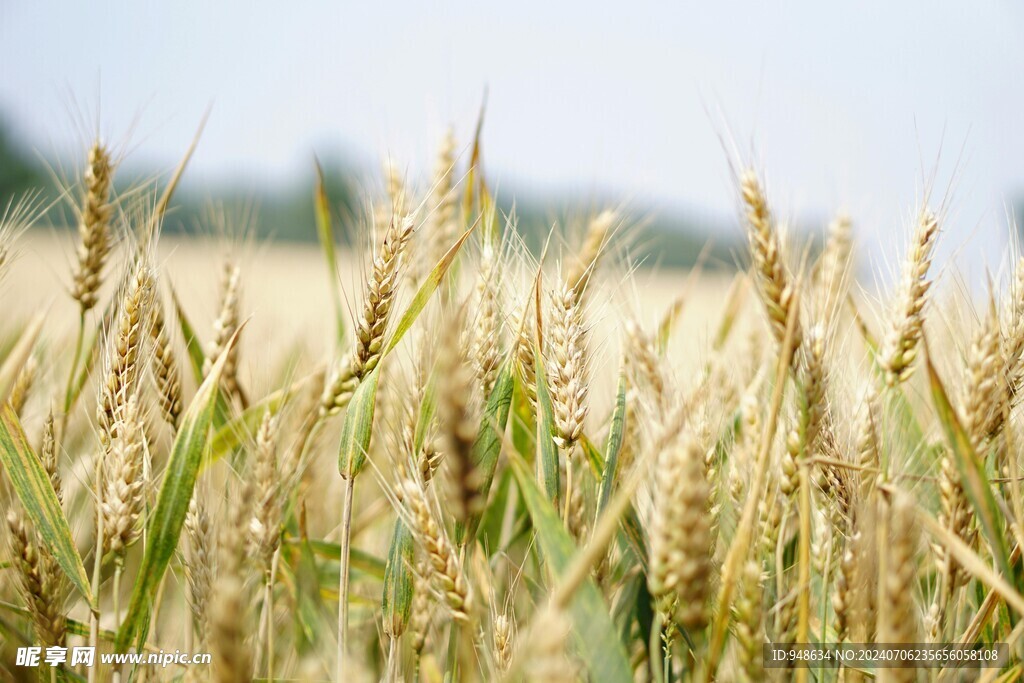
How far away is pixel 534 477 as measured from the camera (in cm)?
108

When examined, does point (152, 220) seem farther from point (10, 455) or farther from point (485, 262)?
point (485, 262)

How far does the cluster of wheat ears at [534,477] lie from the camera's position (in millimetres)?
788

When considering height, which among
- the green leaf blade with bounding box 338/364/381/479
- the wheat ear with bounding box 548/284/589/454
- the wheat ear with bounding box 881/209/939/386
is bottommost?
the green leaf blade with bounding box 338/364/381/479

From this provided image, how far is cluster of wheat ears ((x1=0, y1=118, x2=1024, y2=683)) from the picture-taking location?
788mm

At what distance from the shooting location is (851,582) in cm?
95

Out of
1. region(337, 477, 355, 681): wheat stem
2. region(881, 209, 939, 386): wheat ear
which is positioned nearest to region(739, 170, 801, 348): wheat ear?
region(881, 209, 939, 386): wheat ear

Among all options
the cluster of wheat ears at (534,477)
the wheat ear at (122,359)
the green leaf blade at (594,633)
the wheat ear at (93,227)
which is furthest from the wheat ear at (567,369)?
the wheat ear at (93,227)

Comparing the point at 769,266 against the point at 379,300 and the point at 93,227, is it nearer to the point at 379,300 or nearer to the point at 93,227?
the point at 379,300

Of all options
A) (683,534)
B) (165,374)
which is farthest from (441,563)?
(165,374)

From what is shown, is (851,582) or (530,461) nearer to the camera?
(851,582)

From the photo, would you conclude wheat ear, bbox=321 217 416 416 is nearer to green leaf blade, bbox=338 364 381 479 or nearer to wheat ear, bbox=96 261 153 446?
green leaf blade, bbox=338 364 381 479

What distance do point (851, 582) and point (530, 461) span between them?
0.67m

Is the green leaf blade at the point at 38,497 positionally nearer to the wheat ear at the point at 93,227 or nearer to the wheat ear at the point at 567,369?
the wheat ear at the point at 93,227

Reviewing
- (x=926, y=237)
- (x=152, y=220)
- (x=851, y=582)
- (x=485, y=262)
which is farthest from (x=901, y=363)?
(x=152, y=220)
